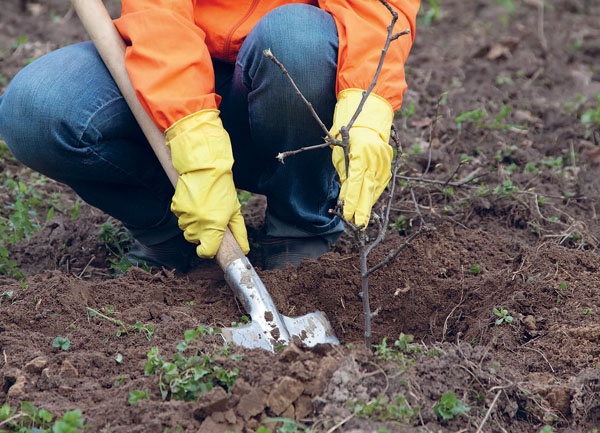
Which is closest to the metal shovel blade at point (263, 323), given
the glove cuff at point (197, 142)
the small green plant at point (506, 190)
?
the glove cuff at point (197, 142)

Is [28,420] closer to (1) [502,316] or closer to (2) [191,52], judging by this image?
(2) [191,52]

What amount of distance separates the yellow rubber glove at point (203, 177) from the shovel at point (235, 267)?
1.9 inches

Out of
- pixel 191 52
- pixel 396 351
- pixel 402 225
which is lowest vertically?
pixel 402 225

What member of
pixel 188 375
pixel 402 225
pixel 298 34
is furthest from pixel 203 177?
pixel 402 225

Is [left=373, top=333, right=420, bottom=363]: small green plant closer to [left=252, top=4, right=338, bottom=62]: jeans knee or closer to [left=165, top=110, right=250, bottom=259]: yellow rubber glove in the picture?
[left=165, top=110, right=250, bottom=259]: yellow rubber glove

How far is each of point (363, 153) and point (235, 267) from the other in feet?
1.67

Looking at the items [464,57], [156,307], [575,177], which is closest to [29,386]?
[156,307]

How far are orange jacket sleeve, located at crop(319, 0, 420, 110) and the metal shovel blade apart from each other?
592 mm

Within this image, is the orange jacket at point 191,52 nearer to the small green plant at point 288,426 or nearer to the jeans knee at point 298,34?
the jeans knee at point 298,34

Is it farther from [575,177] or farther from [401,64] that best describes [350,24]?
[575,177]

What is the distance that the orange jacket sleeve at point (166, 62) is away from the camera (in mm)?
2398

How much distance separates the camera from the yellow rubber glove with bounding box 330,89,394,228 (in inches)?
89.4

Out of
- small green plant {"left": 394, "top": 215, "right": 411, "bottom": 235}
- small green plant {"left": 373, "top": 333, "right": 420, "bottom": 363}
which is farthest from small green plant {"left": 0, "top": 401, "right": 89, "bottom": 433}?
small green plant {"left": 394, "top": 215, "right": 411, "bottom": 235}

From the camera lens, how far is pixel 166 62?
2400mm
